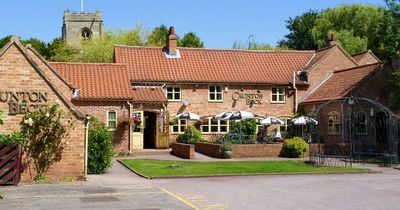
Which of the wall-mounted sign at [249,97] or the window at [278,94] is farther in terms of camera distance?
the window at [278,94]

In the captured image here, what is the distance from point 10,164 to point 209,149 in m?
16.3

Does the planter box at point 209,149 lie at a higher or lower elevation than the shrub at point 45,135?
lower

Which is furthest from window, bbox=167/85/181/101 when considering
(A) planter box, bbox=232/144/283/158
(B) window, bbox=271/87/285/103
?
(A) planter box, bbox=232/144/283/158

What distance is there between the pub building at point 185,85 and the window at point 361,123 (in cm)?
297

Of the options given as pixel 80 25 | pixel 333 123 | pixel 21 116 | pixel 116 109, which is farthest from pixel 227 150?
pixel 80 25

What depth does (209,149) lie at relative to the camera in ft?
109

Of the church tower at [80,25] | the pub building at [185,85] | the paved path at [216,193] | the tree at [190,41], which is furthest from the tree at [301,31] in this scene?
the paved path at [216,193]

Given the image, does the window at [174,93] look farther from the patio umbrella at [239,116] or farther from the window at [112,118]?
the window at [112,118]

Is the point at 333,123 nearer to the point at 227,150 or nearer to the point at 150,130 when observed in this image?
the point at 227,150

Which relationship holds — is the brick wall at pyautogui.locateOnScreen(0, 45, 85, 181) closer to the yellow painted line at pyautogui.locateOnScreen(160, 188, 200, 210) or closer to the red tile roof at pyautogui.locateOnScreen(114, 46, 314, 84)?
the yellow painted line at pyautogui.locateOnScreen(160, 188, 200, 210)

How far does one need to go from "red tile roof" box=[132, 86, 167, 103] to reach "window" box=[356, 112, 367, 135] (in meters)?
13.2

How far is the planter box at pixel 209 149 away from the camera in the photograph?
31.7 meters

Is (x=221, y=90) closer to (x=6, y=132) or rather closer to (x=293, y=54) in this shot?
(x=293, y=54)

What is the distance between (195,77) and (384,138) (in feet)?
46.8
